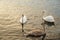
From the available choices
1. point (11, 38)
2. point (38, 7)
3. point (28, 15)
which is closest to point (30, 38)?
point (11, 38)

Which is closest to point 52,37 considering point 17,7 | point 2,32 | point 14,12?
point 2,32

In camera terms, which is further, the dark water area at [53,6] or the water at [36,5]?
the water at [36,5]

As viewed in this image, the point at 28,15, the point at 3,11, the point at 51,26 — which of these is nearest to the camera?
the point at 51,26

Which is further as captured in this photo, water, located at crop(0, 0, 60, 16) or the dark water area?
water, located at crop(0, 0, 60, 16)

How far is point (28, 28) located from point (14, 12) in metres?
1.01

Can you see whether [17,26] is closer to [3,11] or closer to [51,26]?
[51,26]

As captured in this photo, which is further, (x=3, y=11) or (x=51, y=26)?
(x=3, y=11)

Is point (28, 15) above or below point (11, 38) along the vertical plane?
above

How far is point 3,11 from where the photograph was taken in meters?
4.43

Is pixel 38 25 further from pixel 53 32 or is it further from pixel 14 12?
pixel 14 12

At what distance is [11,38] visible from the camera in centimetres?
312

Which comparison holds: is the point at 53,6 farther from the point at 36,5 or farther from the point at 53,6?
the point at 36,5

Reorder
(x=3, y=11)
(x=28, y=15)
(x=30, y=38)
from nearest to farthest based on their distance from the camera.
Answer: (x=30, y=38) → (x=28, y=15) → (x=3, y=11)

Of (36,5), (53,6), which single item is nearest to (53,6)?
(53,6)
